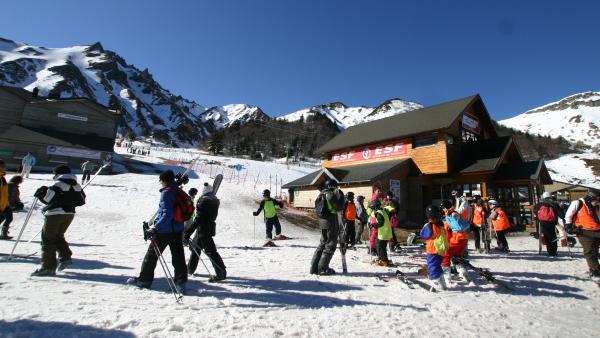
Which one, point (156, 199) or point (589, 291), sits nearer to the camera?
point (589, 291)

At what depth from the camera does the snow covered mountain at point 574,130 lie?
67500 mm

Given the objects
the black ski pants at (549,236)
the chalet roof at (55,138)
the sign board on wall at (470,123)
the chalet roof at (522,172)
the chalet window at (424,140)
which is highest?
the sign board on wall at (470,123)

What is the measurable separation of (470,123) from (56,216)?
25.5m

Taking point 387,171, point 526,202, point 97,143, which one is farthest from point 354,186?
point 97,143

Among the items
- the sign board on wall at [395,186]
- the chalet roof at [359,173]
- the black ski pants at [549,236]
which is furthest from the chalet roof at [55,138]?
the black ski pants at [549,236]

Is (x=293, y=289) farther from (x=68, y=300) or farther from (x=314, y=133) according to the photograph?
(x=314, y=133)

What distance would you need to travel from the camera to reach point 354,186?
69.3 ft

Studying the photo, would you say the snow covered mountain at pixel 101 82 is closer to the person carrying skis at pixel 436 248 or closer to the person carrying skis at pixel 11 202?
the person carrying skis at pixel 11 202

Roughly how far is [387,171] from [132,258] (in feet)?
53.2

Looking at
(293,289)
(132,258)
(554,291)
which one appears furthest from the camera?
(132,258)

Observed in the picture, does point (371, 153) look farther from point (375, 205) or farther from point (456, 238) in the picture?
point (456, 238)

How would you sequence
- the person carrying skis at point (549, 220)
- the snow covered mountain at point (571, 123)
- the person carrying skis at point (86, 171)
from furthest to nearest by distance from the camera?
the snow covered mountain at point (571, 123) → the person carrying skis at point (86, 171) → the person carrying skis at point (549, 220)

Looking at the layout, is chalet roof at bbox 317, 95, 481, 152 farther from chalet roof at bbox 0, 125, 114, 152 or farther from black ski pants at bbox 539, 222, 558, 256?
chalet roof at bbox 0, 125, 114, 152

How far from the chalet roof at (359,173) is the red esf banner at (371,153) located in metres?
0.76
